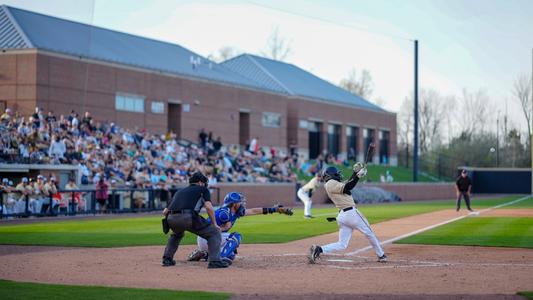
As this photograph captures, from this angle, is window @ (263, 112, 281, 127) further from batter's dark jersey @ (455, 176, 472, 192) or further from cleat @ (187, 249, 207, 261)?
cleat @ (187, 249, 207, 261)

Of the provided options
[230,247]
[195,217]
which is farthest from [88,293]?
[230,247]

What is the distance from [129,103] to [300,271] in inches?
1252

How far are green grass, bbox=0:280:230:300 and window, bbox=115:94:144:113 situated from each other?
31.7 m

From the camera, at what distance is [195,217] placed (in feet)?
41.6

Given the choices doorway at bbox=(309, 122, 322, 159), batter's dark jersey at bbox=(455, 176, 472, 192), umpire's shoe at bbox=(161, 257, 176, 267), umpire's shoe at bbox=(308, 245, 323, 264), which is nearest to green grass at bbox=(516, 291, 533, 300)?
umpire's shoe at bbox=(308, 245, 323, 264)

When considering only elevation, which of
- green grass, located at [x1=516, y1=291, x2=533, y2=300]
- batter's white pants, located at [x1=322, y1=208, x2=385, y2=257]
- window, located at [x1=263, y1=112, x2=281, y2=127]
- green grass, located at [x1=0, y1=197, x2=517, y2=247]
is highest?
window, located at [x1=263, y1=112, x2=281, y2=127]

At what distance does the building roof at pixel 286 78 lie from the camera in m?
60.3

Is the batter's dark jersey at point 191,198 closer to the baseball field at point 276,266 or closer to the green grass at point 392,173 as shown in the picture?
the baseball field at point 276,266

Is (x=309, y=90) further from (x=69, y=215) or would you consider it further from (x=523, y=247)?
(x=523, y=247)

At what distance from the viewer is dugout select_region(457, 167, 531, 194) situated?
6606 centimetres

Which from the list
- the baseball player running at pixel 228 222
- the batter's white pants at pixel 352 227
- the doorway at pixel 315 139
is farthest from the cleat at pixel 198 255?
the doorway at pixel 315 139

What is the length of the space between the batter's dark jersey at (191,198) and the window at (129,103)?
29506mm

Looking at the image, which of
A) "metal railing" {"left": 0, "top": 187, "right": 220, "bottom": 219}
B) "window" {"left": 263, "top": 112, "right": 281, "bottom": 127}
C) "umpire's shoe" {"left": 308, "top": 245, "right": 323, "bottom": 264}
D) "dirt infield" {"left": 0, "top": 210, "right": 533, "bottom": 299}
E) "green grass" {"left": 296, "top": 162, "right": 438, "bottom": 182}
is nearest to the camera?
"dirt infield" {"left": 0, "top": 210, "right": 533, "bottom": 299}

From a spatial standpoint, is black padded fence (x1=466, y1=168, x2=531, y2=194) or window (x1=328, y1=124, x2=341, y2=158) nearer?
window (x1=328, y1=124, x2=341, y2=158)
